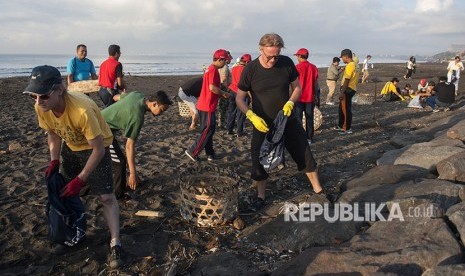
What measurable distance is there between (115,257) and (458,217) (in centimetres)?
270

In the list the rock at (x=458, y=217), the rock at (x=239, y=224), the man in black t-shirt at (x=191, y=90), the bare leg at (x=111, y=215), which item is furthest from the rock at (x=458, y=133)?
the bare leg at (x=111, y=215)

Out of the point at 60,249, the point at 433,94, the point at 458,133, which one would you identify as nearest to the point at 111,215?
the point at 60,249

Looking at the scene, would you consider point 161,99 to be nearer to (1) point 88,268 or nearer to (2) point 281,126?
(2) point 281,126

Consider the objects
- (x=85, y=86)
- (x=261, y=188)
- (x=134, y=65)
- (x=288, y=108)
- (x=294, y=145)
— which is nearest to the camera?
(x=288, y=108)

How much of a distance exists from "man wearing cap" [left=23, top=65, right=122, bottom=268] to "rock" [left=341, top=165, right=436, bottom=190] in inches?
110

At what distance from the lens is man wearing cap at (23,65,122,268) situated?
2.61 m

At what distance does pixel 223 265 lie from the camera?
2891mm

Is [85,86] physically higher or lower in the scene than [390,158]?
higher

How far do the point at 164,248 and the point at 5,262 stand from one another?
1.31 metres

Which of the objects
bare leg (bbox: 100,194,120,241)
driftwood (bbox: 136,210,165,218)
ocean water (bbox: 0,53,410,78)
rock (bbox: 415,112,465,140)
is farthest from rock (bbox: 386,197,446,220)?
ocean water (bbox: 0,53,410,78)

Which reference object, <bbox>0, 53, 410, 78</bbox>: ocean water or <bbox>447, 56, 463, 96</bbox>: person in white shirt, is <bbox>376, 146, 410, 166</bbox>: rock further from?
<bbox>0, 53, 410, 78</bbox>: ocean water

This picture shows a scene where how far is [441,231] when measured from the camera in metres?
2.70

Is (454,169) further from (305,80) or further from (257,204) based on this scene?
(305,80)

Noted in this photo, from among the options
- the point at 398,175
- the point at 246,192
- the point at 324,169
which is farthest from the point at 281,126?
the point at 324,169
